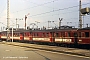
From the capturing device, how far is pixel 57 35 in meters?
39.9

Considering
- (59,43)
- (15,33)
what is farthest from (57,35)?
(15,33)

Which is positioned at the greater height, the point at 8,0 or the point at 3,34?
the point at 8,0

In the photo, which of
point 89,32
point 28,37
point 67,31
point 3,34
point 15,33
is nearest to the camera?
point 89,32

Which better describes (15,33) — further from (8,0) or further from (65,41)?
(65,41)

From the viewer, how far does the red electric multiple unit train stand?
3217cm

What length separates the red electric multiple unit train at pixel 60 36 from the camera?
3217cm

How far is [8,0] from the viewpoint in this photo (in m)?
52.5

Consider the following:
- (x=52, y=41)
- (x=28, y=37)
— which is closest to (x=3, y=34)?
(x=28, y=37)

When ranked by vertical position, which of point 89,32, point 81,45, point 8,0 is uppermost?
point 8,0

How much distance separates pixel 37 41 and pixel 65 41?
1199cm

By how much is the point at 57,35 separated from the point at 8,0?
19.0m

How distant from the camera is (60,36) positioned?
1521 inches

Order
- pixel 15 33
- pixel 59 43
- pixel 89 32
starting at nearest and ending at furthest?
pixel 89 32
pixel 59 43
pixel 15 33

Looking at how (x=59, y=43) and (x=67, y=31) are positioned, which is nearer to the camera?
(x=67, y=31)
